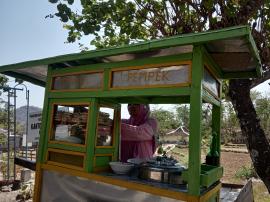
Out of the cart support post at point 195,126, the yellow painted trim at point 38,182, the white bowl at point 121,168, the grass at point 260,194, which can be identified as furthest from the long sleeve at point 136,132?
the grass at point 260,194

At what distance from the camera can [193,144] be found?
2607mm

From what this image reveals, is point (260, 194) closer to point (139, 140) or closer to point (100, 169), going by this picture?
point (139, 140)

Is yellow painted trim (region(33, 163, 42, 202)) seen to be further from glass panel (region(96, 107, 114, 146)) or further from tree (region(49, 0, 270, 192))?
tree (region(49, 0, 270, 192))

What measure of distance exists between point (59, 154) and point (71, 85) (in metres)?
0.85

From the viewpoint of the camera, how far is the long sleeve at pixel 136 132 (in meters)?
4.05

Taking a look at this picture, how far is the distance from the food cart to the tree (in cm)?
153

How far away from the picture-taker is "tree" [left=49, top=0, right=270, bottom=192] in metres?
5.05

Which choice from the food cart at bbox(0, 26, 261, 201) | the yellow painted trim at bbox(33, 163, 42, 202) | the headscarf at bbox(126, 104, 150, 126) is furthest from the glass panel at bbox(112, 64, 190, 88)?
the yellow painted trim at bbox(33, 163, 42, 202)

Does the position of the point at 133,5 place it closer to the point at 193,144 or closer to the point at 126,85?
the point at 126,85

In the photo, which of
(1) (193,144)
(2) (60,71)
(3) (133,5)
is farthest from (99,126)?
(3) (133,5)

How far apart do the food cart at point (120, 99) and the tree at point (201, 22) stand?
1.53 meters

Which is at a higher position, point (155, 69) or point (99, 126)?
point (155, 69)

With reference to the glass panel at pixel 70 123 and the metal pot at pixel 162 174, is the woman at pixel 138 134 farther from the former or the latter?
the metal pot at pixel 162 174

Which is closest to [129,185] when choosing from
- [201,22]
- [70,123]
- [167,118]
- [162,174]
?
[162,174]
